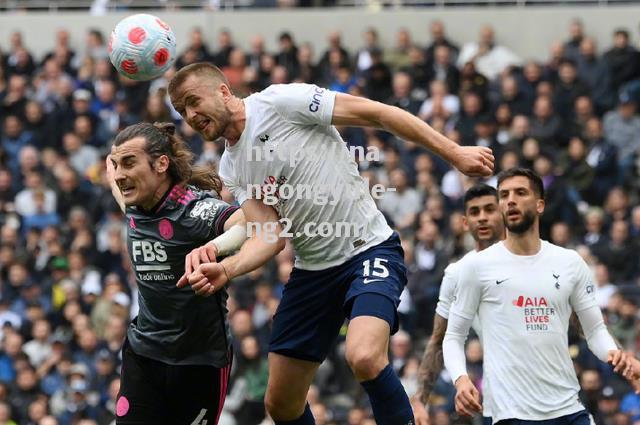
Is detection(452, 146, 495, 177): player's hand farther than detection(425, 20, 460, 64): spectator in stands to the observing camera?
No

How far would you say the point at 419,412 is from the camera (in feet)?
29.8

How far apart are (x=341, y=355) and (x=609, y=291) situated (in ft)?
9.92

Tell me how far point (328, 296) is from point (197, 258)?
1137 mm

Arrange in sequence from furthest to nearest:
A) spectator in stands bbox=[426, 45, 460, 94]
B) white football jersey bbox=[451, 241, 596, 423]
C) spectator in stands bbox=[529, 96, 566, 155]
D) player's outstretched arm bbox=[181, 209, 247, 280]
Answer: spectator in stands bbox=[426, 45, 460, 94] → spectator in stands bbox=[529, 96, 566, 155] → white football jersey bbox=[451, 241, 596, 423] → player's outstretched arm bbox=[181, 209, 247, 280]

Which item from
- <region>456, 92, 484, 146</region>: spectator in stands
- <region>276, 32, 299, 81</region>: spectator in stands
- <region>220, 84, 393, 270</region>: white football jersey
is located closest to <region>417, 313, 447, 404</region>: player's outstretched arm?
<region>220, 84, 393, 270</region>: white football jersey

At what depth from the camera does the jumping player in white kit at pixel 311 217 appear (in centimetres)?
827

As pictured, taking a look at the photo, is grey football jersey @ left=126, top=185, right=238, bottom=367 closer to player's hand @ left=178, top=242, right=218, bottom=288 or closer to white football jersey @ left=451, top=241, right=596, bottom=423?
player's hand @ left=178, top=242, right=218, bottom=288

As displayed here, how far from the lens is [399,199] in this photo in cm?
1748

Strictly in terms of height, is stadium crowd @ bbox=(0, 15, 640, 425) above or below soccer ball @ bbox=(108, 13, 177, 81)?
below

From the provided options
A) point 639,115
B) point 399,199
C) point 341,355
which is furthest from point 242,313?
point 639,115

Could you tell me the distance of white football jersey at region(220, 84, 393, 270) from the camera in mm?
8578

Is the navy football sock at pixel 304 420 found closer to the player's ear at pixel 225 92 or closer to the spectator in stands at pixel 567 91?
the player's ear at pixel 225 92

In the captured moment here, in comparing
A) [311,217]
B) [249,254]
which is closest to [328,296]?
[311,217]

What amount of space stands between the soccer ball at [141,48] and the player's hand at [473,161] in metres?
2.11
